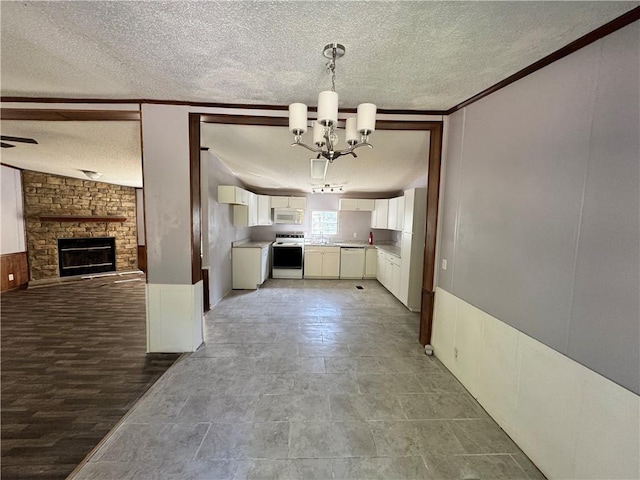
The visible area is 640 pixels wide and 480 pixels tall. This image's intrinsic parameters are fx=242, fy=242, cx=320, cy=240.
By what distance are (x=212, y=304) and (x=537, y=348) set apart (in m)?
4.07

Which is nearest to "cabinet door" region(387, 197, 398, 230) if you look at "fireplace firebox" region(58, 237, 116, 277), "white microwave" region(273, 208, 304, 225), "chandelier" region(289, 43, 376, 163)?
"white microwave" region(273, 208, 304, 225)

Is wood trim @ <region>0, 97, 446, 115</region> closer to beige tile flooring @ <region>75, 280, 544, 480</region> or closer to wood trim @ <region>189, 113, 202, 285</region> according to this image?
wood trim @ <region>189, 113, 202, 285</region>

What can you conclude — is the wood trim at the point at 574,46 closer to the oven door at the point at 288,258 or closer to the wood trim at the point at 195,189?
the wood trim at the point at 195,189

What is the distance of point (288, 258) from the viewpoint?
604 centimetres

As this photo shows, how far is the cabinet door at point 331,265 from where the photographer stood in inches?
238

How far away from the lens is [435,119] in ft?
8.61

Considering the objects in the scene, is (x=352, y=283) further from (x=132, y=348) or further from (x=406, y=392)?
(x=132, y=348)

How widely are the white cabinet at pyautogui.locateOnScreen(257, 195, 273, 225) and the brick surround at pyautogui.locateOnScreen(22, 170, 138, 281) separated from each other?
3739 mm

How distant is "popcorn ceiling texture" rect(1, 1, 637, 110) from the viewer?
4.16 ft

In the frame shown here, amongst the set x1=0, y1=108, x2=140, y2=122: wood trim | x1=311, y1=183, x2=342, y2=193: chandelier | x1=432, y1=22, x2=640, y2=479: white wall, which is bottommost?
x1=432, y1=22, x2=640, y2=479: white wall

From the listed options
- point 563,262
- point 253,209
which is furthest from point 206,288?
point 563,262

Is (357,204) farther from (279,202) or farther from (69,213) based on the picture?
(69,213)

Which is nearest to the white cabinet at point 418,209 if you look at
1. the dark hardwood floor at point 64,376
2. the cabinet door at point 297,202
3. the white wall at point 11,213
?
the cabinet door at point 297,202

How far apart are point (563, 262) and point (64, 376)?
4.07 metres
